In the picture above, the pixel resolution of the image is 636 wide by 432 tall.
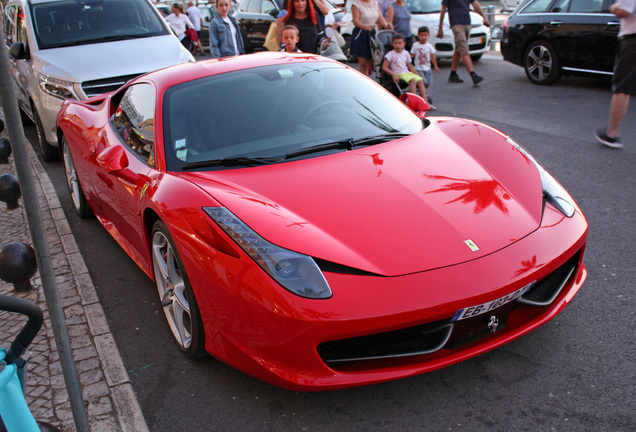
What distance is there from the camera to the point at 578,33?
30.4 feet

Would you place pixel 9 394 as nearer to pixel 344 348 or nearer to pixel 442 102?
pixel 344 348

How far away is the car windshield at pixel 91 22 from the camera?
7.79 metres

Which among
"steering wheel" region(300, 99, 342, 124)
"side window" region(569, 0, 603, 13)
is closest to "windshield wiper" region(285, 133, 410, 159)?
"steering wheel" region(300, 99, 342, 124)

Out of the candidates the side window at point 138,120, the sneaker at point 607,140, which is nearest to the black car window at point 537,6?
the sneaker at point 607,140

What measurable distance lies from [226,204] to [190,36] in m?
16.2

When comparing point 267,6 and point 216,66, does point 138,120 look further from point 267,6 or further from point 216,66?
point 267,6

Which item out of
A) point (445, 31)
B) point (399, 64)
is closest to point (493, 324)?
point (399, 64)

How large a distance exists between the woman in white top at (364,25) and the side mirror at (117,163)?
6.11m

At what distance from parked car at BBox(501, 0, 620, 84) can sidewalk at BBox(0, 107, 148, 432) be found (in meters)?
7.60

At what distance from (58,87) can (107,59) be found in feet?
2.25

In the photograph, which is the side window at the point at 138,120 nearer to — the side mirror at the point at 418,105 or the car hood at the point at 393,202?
the car hood at the point at 393,202

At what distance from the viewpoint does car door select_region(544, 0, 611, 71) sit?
898 centimetres

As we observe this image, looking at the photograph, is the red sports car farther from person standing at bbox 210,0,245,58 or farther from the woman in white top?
the woman in white top

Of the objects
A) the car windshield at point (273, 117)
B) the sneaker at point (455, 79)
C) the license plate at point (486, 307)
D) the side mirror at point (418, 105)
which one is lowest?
the sneaker at point (455, 79)
